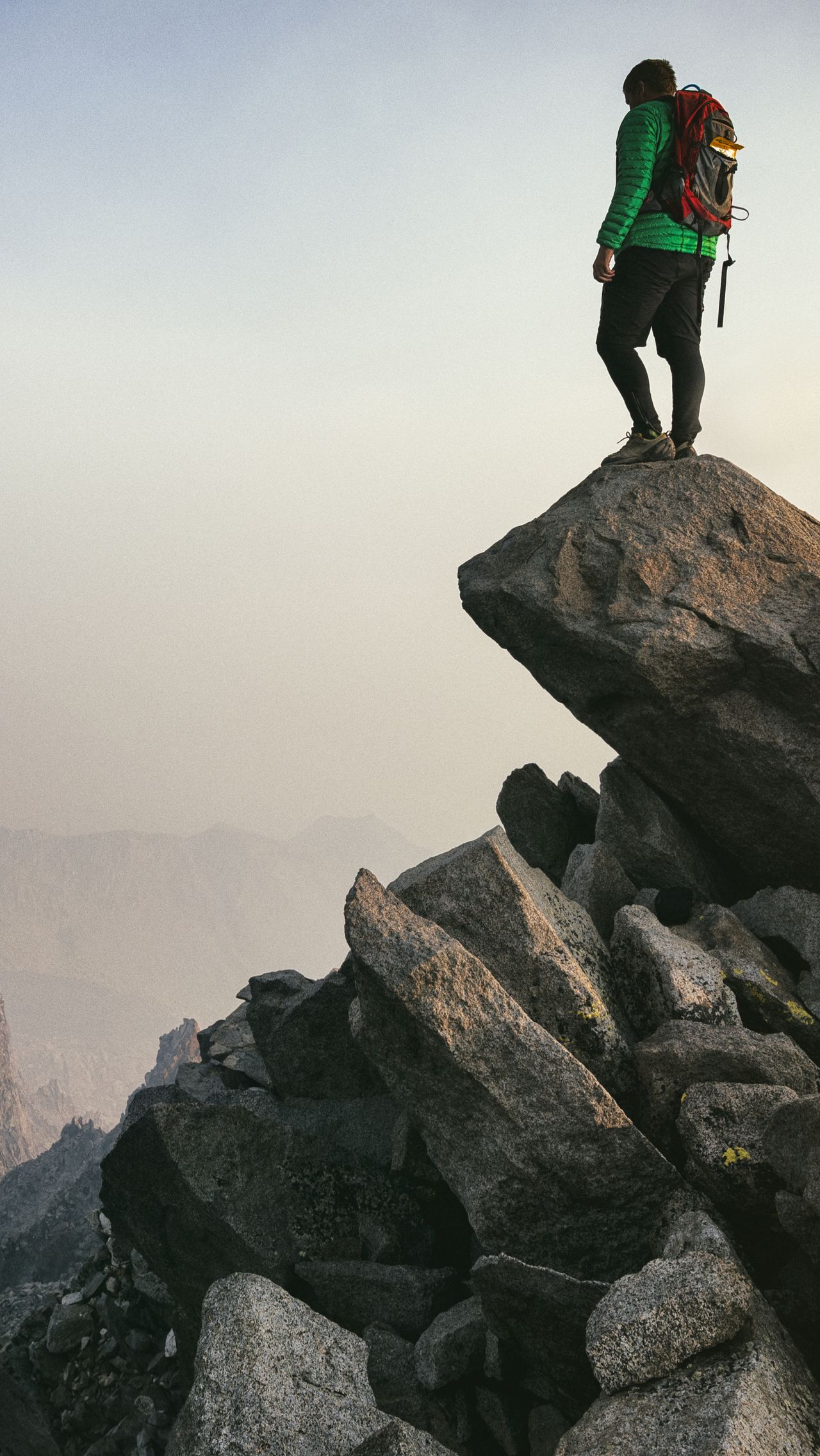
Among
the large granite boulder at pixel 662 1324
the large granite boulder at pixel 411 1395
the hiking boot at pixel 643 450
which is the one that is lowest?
the large granite boulder at pixel 662 1324

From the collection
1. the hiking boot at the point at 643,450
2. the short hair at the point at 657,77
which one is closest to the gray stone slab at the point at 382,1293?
the hiking boot at the point at 643,450

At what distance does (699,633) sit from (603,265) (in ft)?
16.8

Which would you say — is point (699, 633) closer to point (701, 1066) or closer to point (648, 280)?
point (648, 280)

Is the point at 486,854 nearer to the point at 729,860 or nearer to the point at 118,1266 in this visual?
the point at 729,860

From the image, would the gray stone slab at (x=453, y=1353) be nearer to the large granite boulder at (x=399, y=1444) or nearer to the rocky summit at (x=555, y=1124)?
the rocky summit at (x=555, y=1124)

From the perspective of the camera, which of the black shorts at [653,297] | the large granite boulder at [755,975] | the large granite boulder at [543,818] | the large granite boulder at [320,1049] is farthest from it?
the large granite boulder at [543,818]

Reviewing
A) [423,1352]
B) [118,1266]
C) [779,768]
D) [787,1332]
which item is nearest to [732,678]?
[779,768]

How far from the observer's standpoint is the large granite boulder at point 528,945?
9648 millimetres

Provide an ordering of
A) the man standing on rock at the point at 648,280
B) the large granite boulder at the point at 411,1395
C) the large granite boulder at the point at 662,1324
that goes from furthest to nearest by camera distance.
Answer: the man standing on rock at the point at 648,280 → the large granite boulder at the point at 411,1395 → the large granite boulder at the point at 662,1324

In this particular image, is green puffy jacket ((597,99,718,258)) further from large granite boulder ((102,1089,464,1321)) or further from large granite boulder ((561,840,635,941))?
large granite boulder ((102,1089,464,1321))

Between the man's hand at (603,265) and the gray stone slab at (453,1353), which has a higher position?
the man's hand at (603,265)

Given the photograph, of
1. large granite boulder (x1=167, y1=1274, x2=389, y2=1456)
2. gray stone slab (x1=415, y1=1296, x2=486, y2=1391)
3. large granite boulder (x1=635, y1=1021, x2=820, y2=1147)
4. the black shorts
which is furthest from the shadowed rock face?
large granite boulder (x1=167, y1=1274, x2=389, y2=1456)

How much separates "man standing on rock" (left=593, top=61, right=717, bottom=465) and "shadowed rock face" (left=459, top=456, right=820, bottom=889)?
33.2 inches

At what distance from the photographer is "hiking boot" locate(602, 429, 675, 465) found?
13.3 meters
